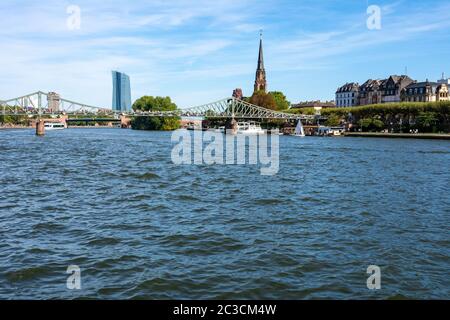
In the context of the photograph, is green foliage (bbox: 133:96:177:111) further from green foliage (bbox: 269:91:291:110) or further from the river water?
the river water

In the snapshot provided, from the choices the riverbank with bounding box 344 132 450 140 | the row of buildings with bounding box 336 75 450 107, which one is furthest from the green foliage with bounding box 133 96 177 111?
the riverbank with bounding box 344 132 450 140

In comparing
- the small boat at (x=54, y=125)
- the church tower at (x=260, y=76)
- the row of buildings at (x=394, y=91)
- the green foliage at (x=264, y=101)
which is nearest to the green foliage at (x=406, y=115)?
the row of buildings at (x=394, y=91)

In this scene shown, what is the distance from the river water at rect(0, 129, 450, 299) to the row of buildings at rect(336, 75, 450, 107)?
106867 millimetres

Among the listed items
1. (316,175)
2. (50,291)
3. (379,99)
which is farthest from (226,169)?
(379,99)

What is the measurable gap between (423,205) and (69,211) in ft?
41.7

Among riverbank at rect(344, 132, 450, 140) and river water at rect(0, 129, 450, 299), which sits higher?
riverbank at rect(344, 132, 450, 140)

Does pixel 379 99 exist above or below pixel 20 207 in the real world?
above

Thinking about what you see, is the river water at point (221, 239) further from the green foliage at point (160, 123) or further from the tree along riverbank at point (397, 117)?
the green foliage at point (160, 123)

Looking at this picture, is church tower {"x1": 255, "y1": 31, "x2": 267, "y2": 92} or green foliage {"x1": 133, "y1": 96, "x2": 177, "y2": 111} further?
church tower {"x1": 255, "y1": 31, "x2": 267, "y2": 92}

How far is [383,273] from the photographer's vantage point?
989cm

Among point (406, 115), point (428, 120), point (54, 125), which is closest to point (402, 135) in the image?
point (428, 120)

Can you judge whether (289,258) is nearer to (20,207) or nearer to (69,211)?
(69,211)

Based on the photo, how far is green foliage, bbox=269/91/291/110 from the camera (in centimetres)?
16262

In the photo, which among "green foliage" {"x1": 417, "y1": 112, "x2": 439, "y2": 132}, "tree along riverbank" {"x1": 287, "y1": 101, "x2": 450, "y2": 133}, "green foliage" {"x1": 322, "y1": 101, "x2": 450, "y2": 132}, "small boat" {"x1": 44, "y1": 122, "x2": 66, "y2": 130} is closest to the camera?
"green foliage" {"x1": 417, "y1": 112, "x2": 439, "y2": 132}
